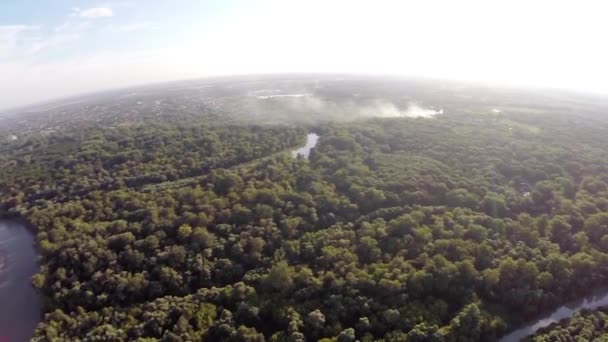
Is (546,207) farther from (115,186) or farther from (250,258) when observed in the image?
(115,186)

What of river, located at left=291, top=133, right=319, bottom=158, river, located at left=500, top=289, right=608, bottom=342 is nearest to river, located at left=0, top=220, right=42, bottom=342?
river, located at left=500, top=289, right=608, bottom=342

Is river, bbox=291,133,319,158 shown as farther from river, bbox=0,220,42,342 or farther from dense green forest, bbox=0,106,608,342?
river, bbox=0,220,42,342

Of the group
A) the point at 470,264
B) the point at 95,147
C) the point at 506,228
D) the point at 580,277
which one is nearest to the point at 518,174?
the point at 506,228

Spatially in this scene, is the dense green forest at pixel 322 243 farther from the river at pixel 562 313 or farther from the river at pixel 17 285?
the river at pixel 17 285

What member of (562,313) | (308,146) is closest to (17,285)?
(562,313)

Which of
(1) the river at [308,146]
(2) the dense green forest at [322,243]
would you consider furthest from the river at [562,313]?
(1) the river at [308,146]
